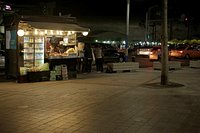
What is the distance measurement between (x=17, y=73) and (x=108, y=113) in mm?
8528

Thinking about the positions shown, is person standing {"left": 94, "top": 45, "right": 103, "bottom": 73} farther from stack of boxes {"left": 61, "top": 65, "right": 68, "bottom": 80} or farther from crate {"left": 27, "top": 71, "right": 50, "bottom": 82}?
crate {"left": 27, "top": 71, "right": 50, "bottom": 82}

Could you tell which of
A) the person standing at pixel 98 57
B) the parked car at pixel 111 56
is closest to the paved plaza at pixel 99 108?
the person standing at pixel 98 57

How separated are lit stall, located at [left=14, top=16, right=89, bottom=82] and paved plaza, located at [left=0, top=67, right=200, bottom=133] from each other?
1598 millimetres

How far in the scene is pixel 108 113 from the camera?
33.5 feet

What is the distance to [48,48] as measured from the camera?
2011 centimetres

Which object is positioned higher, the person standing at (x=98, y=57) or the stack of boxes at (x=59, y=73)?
the person standing at (x=98, y=57)

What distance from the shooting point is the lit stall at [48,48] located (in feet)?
58.3

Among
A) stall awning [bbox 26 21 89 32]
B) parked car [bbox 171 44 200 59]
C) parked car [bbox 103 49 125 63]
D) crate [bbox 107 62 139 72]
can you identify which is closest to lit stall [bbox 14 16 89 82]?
stall awning [bbox 26 21 89 32]

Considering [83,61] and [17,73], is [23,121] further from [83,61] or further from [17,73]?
[83,61]

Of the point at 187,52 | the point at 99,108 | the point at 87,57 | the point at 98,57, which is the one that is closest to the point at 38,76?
the point at 87,57

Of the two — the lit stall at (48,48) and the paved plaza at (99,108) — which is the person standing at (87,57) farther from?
the paved plaza at (99,108)

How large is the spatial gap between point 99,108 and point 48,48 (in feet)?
32.1

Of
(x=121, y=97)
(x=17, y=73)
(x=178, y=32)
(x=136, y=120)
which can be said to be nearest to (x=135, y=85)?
(x=121, y=97)

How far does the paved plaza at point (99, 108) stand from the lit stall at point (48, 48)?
160cm
